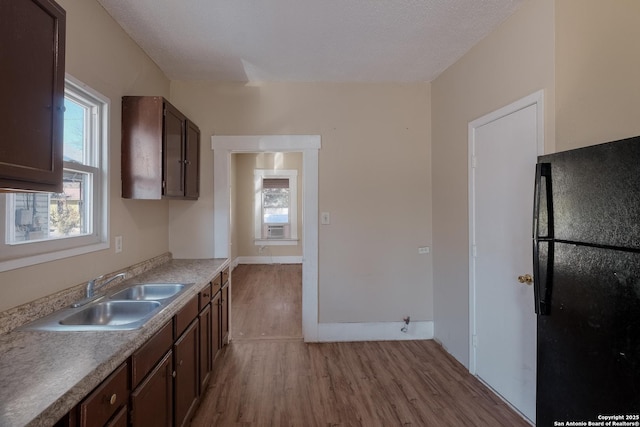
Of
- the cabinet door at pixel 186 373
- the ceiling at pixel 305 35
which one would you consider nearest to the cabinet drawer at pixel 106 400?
the cabinet door at pixel 186 373

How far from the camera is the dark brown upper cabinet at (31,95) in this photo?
0.95 m

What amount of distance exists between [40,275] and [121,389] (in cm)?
83

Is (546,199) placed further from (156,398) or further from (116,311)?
(116,311)

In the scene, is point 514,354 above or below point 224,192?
below

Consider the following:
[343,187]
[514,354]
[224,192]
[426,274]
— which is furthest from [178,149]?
[514,354]

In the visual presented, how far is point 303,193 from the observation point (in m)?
3.21

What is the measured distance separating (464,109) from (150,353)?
2.91m

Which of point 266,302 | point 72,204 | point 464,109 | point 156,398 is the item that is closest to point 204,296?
point 156,398

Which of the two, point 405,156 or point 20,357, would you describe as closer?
point 20,357

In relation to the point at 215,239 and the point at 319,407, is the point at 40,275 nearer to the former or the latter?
the point at 215,239

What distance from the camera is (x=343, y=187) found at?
10.7 ft

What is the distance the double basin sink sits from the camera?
52.7 inches

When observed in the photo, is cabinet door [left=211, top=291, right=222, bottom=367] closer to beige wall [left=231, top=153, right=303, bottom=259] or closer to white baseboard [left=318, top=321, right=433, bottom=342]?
white baseboard [left=318, top=321, right=433, bottom=342]

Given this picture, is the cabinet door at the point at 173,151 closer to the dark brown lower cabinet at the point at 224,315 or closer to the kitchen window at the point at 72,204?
the kitchen window at the point at 72,204
